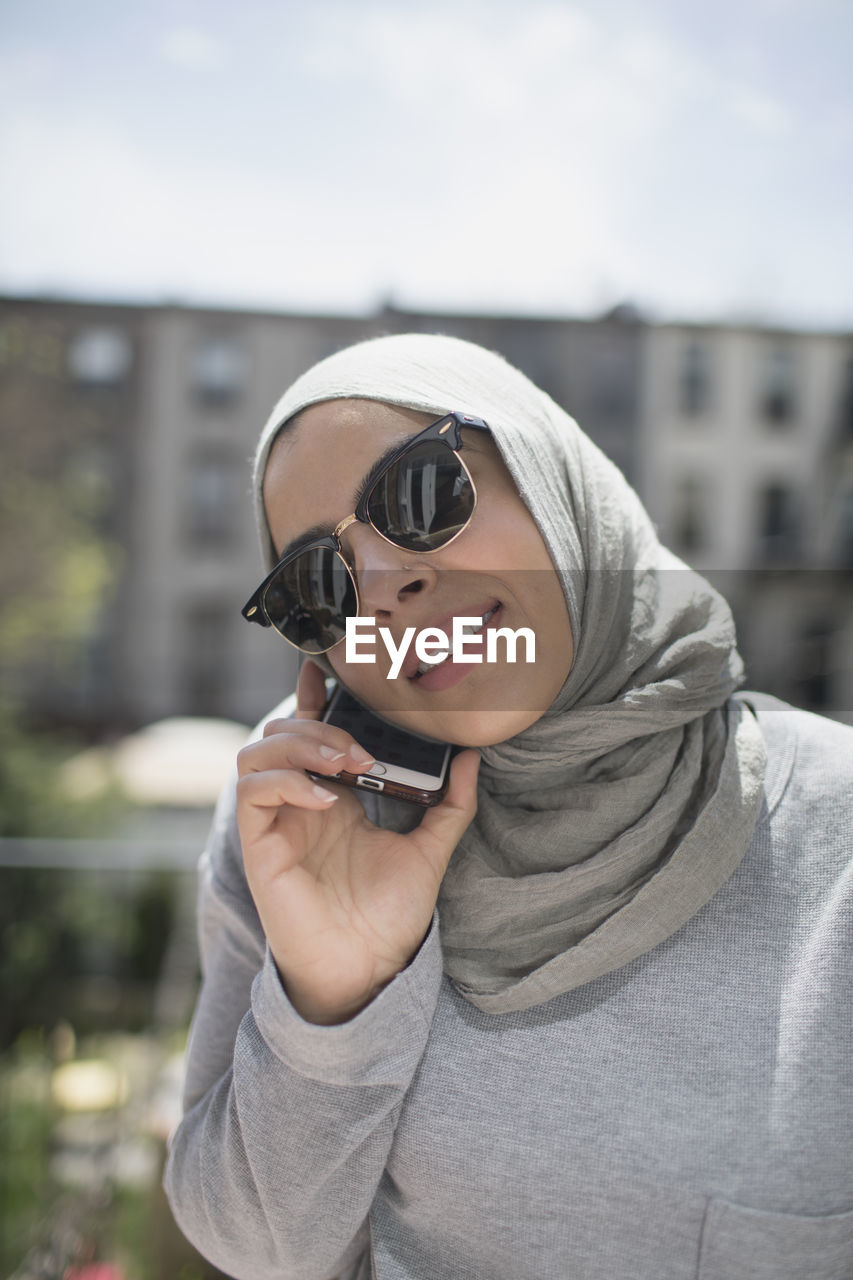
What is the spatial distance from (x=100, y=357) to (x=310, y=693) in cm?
1938

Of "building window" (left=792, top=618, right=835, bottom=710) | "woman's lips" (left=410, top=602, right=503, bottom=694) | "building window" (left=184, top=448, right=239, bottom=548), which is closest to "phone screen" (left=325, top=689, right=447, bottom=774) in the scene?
"woman's lips" (left=410, top=602, right=503, bottom=694)

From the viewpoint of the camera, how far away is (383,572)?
1.04 meters

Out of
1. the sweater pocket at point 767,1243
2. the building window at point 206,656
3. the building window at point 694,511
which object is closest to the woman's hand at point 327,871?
the sweater pocket at point 767,1243

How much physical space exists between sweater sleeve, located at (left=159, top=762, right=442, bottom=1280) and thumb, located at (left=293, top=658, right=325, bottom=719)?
0.33 m

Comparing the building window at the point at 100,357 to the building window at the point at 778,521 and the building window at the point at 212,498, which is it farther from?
the building window at the point at 778,521

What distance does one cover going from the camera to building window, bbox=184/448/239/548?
62.0 ft

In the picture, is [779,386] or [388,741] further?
[779,386]

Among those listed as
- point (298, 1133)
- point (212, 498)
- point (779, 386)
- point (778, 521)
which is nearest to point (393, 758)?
point (298, 1133)

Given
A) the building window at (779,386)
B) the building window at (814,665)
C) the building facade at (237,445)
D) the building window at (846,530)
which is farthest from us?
the building window at (779,386)

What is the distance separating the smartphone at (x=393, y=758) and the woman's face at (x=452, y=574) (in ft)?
0.20

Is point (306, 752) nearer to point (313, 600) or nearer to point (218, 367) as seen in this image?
point (313, 600)

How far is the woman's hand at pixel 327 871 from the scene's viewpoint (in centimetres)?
98

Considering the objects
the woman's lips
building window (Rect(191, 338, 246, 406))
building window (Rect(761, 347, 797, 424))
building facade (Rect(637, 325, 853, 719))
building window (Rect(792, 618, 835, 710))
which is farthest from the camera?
building window (Rect(191, 338, 246, 406))

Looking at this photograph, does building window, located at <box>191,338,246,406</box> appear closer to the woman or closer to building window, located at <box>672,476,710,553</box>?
building window, located at <box>672,476,710,553</box>
